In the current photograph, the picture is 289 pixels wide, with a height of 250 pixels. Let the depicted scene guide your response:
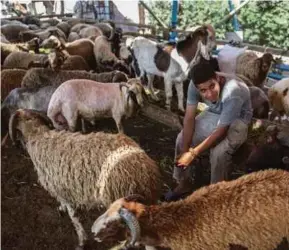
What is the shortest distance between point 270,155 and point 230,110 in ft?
2.57

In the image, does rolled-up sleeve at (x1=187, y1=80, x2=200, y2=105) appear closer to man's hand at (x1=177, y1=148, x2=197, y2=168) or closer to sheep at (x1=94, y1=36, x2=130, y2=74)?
man's hand at (x1=177, y1=148, x2=197, y2=168)

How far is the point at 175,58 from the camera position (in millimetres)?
7023

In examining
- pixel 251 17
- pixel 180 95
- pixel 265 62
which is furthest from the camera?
pixel 251 17

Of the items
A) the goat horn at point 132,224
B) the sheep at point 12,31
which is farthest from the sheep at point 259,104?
the sheep at point 12,31

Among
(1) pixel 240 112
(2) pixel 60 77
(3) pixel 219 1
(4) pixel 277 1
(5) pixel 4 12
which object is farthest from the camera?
(5) pixel 4 12

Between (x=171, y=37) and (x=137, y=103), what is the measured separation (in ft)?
23.8

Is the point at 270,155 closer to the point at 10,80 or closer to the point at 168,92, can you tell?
the point at 168,92

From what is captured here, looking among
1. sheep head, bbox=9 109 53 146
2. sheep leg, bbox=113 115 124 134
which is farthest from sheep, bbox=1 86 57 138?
sheep head, bbox=9 109 53 146

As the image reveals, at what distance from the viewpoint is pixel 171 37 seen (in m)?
12.4

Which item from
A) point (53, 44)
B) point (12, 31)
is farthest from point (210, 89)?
point (12, 31)

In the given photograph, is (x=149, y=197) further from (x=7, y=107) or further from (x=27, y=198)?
(x=7, y=107)

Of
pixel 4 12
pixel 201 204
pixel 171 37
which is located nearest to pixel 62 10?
pixel 4 12

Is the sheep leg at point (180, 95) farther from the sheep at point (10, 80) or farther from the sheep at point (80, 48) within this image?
the sheep at point (80, 48)

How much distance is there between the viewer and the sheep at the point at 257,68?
7.50 metres
